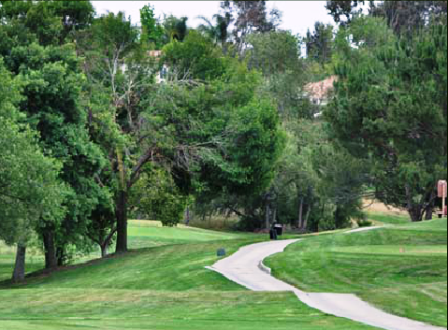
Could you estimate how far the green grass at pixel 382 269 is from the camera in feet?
82.1

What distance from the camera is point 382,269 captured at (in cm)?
3350

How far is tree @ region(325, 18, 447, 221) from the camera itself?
3100 cm

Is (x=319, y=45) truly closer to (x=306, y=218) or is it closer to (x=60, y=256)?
(x=306, y=218)

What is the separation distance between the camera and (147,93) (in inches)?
1987

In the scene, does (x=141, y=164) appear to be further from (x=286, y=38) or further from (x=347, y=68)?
(x=286, y=38)

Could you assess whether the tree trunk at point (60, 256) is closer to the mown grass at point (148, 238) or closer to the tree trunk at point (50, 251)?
the tree trunk at point (50, 251)

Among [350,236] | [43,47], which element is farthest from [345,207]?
[43,47]

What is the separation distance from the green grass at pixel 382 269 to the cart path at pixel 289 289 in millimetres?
443

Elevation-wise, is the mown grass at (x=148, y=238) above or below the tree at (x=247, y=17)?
below

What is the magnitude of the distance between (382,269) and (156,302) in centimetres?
929

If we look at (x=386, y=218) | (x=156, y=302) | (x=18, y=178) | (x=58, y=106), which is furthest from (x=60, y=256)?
(x=386, y=218)

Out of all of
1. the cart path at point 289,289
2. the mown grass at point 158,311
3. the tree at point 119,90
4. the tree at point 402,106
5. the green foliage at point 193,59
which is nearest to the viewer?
the mown grass at point 158,311

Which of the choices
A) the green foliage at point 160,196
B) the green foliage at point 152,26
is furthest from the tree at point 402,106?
the green foliage at point 152,26

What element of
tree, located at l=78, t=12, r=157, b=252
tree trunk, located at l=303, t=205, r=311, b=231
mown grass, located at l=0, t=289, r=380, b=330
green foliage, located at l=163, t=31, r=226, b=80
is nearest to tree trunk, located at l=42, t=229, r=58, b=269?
tree, located at l=78, t=12, r=157, b=252
